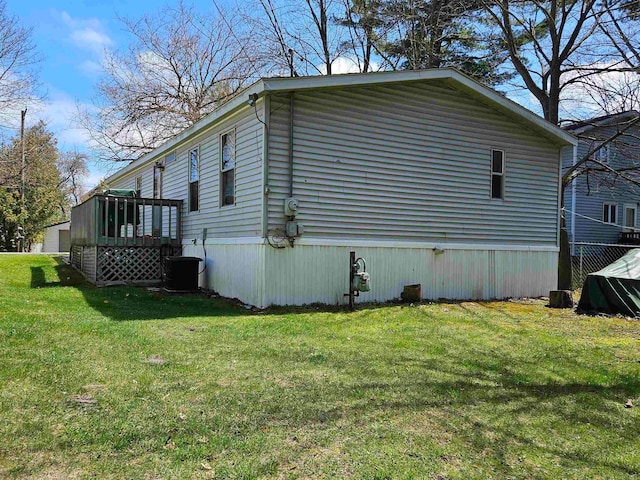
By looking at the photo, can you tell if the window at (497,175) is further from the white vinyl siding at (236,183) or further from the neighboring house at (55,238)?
the neighboring house at (55,238)

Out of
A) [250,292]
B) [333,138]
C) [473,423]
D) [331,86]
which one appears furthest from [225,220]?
[473,423]

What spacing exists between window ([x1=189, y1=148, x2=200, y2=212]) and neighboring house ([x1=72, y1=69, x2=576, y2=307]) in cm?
5

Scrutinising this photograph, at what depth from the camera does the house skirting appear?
8.25 m

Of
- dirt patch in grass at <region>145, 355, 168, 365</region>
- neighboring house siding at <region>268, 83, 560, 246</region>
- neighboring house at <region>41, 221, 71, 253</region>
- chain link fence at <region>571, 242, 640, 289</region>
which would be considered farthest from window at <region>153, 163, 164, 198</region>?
neighboring house at <region>41, 221, 71, 253</region>

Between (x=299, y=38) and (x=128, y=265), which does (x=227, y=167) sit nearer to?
(x=128, y=265)

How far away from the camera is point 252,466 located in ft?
8.70

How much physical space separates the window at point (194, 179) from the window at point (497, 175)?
6471mm

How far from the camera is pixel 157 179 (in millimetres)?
14430

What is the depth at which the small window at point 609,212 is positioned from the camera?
21.8 m

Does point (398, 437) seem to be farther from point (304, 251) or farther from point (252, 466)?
point (304, 251)

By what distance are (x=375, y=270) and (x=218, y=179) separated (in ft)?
11.9

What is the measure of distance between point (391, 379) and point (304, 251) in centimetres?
432

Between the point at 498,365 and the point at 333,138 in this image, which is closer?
the point at 498,365

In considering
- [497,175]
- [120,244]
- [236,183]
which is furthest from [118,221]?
[497,175]
